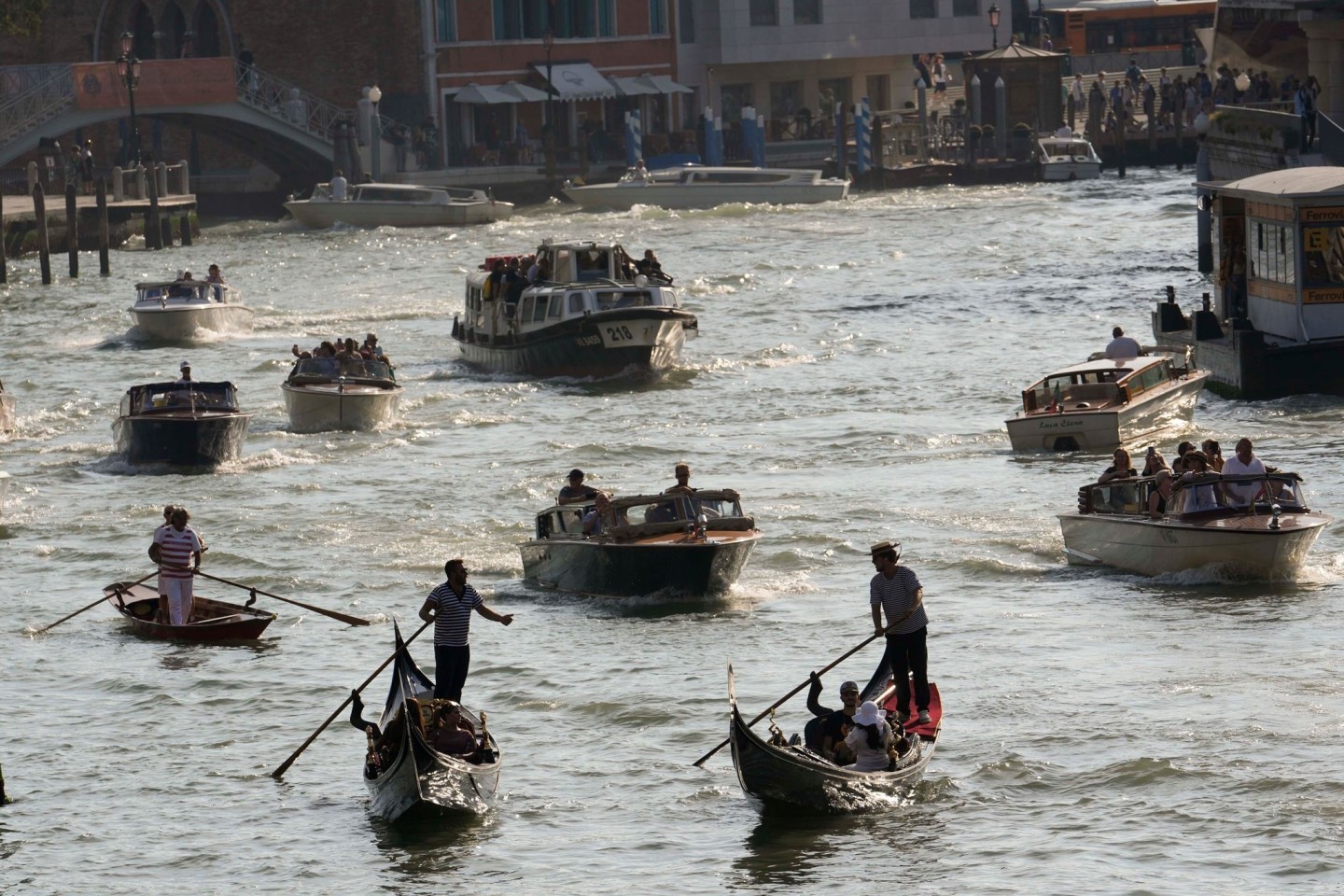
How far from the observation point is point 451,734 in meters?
17.8

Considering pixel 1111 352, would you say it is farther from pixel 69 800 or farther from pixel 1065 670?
pixel 69 800

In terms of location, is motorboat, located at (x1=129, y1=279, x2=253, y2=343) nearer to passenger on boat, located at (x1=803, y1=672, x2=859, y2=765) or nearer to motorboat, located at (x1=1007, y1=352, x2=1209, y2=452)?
motorboat, located at (x1=1007, y1=352, x2=1209, y2=452)

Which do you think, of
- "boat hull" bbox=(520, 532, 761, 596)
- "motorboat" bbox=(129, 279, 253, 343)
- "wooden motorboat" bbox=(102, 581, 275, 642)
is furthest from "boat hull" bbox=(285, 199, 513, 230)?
"boat hull" bbox=(520, 532, 761, 596)

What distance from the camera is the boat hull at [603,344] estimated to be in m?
40.2

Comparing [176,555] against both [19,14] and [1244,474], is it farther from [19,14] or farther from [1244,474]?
[19,14]

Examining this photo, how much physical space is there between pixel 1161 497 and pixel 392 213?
151 feet

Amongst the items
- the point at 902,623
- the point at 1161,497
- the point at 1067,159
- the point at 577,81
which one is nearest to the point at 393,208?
the point at 577,81

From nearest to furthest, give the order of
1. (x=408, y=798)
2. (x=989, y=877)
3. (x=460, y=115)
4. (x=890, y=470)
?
1. (x=989, y=877)
2. (x=408, y=798)
3. (x=890, y=470)
4. (x=460, y=115)

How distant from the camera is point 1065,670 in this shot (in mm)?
21375

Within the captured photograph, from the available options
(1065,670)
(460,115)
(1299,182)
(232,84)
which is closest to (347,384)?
(1299,182)

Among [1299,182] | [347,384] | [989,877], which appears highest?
[1299,182]

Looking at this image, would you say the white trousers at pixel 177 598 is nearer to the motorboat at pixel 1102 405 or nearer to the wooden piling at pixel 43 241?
the motorboat at pixel 1102 405

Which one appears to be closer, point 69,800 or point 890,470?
point 69,800

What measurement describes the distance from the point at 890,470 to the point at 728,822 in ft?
46.9
